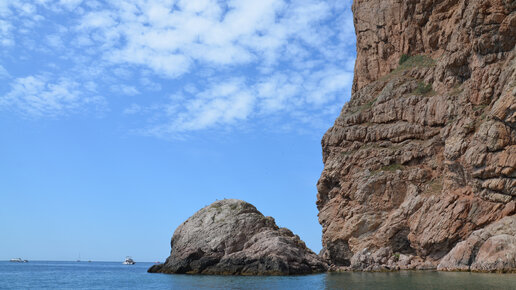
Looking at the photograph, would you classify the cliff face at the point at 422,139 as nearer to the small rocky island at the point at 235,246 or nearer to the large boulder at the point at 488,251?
the large boulder at the point at 488,251

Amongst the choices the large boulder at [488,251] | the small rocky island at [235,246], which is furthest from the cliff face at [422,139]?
the small rocky island at [235,246]

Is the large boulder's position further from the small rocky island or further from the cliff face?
the small rocky island

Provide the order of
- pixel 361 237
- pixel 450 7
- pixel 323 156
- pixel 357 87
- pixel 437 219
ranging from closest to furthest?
pixel 437 219, pixel 361 237, pixel 450 7, pixel 323 156, pixel 357 87

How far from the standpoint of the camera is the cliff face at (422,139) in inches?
2357

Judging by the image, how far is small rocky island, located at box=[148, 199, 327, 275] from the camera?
229ft

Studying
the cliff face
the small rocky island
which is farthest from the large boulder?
the small rocky island

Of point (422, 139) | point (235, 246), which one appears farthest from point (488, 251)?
point (235, 246)

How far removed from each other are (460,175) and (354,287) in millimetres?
27951

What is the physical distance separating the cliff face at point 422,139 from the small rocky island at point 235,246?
826 centimetres

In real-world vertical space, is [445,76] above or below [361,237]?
above

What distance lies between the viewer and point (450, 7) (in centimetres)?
7975

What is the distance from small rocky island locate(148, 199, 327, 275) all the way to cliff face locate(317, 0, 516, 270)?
325 inches

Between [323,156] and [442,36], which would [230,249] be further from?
[442,36]

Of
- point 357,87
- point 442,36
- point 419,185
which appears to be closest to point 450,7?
point 442,36
